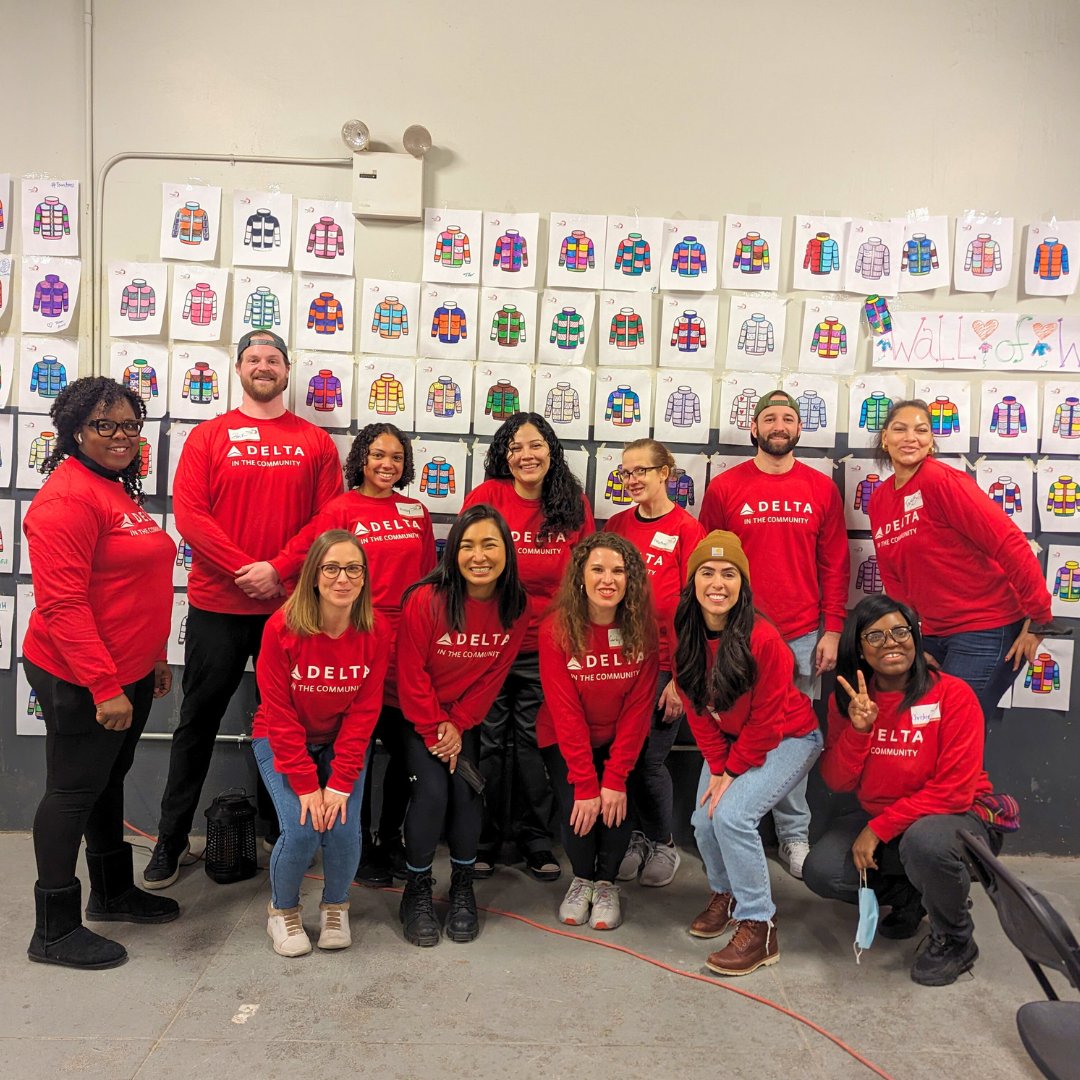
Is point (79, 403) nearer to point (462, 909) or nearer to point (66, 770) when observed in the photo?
point (66, 770)

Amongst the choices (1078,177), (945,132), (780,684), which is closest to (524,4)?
(945,132)

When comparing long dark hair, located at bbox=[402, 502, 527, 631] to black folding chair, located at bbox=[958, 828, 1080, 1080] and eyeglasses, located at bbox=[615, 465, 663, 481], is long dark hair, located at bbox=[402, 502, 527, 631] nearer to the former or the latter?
eyeglasses, located at bbox=[615, 465, 663, 481]

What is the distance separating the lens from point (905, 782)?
239 centimetres

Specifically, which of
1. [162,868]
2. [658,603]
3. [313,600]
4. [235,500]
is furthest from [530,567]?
[162,868]

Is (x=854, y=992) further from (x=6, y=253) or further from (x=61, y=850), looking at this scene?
(x=6, y=253)

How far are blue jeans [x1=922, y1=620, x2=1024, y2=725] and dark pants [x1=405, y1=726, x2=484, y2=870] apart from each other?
5.08 feet

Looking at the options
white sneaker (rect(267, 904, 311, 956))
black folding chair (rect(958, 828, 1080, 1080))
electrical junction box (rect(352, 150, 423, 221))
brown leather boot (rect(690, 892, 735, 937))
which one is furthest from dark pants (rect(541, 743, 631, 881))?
electrical junction box (rect(352, 150, 423, 221))

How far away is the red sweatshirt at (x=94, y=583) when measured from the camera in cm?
214

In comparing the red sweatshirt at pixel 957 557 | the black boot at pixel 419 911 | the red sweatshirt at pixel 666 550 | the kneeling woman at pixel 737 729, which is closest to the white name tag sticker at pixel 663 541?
the red sweatshirt at pixel 666 550

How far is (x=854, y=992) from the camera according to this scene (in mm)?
2221

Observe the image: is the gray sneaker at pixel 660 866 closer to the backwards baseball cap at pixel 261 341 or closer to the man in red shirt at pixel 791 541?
the man in red shirt at pixel 791 541

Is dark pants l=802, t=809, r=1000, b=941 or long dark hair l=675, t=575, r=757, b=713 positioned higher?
long dark hair l=675, t=575, r=757, b=713

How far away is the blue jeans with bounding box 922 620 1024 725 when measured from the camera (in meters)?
2.77

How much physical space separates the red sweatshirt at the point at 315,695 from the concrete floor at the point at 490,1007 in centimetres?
49
